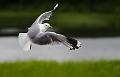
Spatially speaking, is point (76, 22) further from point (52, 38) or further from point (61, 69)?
point (52, 38)

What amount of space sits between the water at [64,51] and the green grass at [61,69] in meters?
2.77

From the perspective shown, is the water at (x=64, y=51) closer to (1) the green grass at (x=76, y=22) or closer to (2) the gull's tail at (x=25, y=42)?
(1) the green grass at (x=76, y=22)

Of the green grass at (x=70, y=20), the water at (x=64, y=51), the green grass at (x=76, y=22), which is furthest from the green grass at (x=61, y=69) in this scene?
the green grass at (x=70, y=20)

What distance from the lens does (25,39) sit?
89 centimetres

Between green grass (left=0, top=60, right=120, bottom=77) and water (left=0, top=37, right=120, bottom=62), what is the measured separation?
2770mm

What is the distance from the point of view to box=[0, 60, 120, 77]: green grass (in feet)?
16.9

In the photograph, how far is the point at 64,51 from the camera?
33.6 ft

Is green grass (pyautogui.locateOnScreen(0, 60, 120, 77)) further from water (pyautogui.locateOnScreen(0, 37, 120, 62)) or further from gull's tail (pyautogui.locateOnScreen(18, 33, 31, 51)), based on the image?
gull's tail (pyautogui.locateOnScreen(18, 33, 31, 51))

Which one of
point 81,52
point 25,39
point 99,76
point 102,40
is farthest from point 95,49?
point 25,39

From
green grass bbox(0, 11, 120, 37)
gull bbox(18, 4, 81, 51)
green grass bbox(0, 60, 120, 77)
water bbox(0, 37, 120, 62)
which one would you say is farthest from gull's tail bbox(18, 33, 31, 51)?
green grass bbox(0, 11, 120, 37)

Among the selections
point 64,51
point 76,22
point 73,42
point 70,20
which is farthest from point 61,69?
point 76,22

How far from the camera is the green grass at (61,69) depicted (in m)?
5.14

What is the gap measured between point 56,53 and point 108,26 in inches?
230

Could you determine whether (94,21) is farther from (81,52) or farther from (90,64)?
(90,64)
